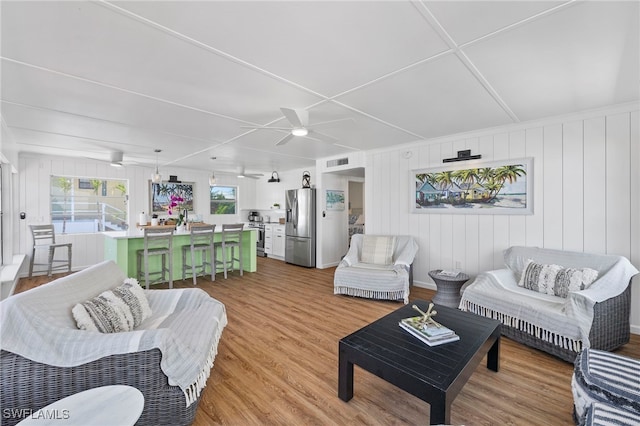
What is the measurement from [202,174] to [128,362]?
675cm

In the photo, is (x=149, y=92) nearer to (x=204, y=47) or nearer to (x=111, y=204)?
(x=204, y=47)

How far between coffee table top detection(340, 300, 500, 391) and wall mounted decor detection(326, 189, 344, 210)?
394 centimetres

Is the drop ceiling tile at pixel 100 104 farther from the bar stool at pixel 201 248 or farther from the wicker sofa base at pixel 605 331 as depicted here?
the wicker sofa base at pixel 605 331

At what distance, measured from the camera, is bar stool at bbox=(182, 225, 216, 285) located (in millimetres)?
4758

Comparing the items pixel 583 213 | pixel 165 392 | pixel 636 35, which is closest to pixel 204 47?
pixel 165 392

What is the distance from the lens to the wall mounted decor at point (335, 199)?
Answer: 6.08 meters

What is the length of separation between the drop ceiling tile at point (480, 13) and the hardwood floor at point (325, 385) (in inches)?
93.6

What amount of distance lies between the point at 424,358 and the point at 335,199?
15.4ft

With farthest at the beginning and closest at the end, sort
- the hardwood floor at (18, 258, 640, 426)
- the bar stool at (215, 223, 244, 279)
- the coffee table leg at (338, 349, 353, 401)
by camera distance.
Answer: the bar stool at (215, 223, 244, 279) < the coffee table leg at (338, 349, 353, 401) < the hardwood floor at (18, 258, 640, 426)

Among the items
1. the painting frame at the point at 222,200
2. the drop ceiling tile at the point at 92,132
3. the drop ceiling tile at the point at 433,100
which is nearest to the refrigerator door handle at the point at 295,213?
the drop ceiling tile at the point at 92,132

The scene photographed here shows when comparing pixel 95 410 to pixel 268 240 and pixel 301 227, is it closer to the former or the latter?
pixel 301 227

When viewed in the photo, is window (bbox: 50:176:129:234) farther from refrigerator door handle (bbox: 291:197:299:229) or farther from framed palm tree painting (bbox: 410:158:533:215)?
framed palm tree painting (bbox: 410:158:533:215)

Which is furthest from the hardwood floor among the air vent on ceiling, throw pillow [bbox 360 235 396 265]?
the air vent on ceiling

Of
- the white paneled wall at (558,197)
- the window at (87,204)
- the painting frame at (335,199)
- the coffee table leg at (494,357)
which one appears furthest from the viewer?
the painting frame at (335,199)
